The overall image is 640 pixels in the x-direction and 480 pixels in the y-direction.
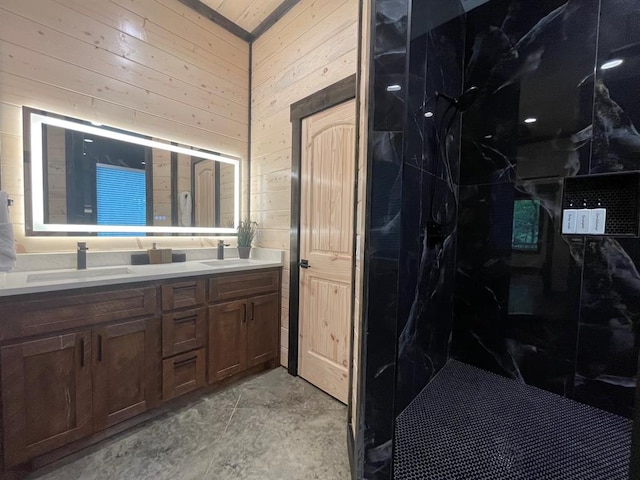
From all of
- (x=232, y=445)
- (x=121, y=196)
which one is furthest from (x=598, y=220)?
(x=121, y=196)

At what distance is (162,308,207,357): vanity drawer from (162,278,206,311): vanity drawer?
55mm

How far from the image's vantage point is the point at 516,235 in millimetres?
1823

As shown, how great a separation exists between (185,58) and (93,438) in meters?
2.77

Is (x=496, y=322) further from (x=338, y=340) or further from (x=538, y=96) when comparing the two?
(x=538, y=96)

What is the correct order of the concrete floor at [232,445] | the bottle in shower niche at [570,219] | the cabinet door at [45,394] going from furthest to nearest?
the bottle in shower niche at [570,219] → the concrete floor at [232,445] → the cabinet door at [45,394]

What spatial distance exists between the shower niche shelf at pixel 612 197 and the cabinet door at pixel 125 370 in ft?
8.78

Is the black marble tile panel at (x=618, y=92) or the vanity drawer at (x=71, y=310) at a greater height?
the black marble tile panel at (x=618, y=92)

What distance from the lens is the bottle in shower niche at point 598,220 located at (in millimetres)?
1518

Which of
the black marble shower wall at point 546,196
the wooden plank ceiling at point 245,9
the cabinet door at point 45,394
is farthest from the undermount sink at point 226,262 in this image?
the wooden plank ceiling at point 245,9

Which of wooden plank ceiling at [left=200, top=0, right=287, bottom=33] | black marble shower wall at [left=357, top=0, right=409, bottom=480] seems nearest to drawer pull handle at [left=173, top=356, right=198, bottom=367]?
black marble shower wall at [left=357, top=0, right=409, bottom=480]

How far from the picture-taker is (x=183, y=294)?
1814 mm

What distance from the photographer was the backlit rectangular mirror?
172cm

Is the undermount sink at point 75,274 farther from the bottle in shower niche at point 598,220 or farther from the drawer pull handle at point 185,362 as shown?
the bottle in shower niche at point 598,220

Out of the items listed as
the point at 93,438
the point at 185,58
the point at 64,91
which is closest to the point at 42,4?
the point at 64,91
